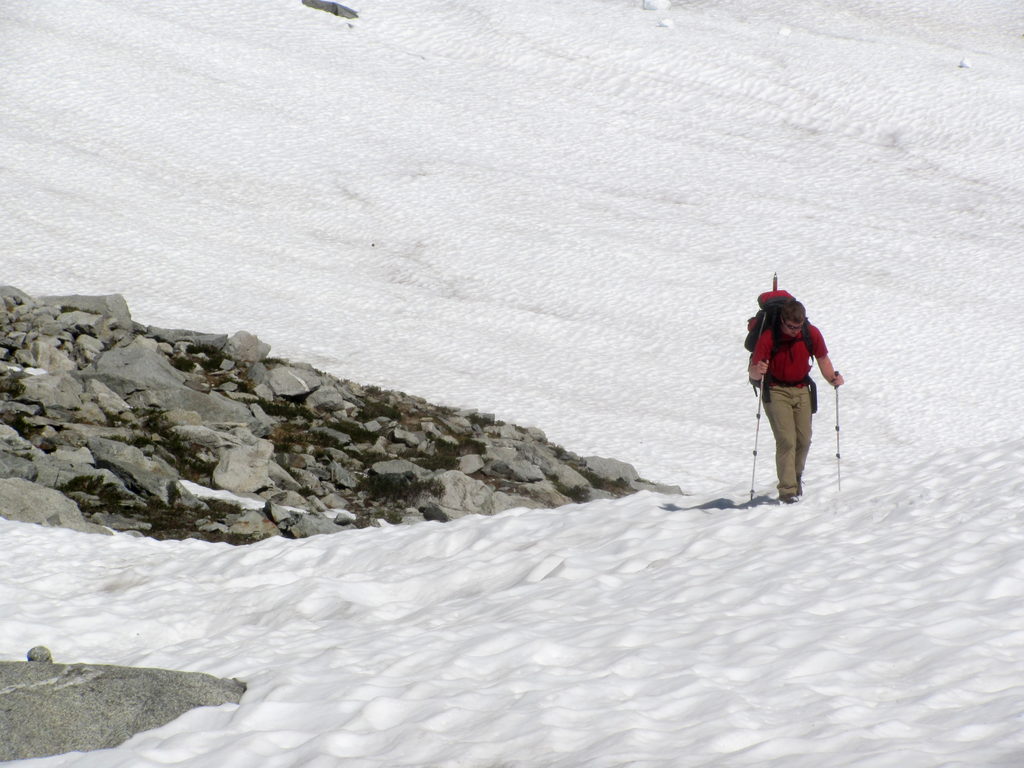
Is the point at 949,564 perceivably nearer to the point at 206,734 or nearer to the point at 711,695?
the point at 711,695

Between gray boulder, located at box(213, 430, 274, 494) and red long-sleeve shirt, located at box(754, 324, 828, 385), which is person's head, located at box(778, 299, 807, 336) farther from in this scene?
gray boulder, located at box(213, 430, 274, 494)

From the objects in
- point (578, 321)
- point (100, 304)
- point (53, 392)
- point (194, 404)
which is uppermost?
point (578, 321)

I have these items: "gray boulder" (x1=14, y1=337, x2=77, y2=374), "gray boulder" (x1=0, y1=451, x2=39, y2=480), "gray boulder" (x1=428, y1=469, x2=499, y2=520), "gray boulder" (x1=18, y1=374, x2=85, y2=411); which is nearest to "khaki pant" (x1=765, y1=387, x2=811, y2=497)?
"gray boulder" (x1=428, y1=469, x2=499, y2=520)

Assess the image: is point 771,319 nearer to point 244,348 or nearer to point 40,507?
point 40,507

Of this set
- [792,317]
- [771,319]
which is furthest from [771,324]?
[792,317]

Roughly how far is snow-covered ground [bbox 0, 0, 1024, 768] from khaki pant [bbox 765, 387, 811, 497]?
1.19 feet

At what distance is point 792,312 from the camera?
10.8 meters

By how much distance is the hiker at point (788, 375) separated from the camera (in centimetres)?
1093

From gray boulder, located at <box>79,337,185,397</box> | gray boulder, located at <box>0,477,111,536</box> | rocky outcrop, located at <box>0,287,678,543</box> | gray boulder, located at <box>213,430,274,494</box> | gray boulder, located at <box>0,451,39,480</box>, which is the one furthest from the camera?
gray boulder, located at <box>79,337,185,397</box>

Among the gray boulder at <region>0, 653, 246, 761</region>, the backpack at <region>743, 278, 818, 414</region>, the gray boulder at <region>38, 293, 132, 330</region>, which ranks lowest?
the gray boulder at <region>0, 653, 246, 761</region>

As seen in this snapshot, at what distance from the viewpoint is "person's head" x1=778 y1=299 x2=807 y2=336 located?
10.7 metres

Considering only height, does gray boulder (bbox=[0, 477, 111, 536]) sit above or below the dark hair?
below

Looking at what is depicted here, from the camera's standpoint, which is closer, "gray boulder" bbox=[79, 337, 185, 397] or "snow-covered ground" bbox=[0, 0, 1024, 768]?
"snow-covered ground" bbox=[0, 0, 1024, 768]

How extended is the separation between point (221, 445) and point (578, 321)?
14298 millimetres
